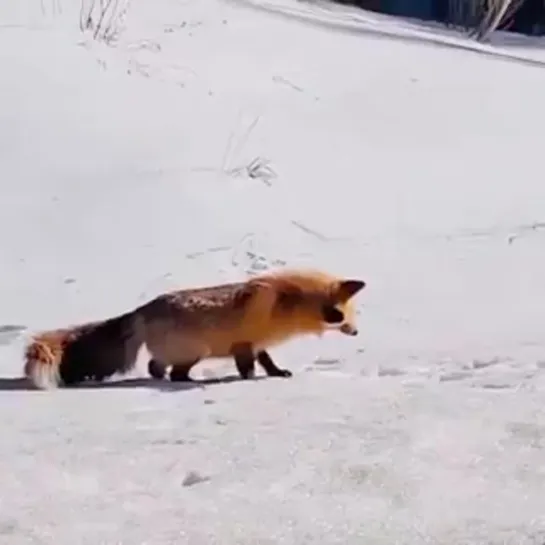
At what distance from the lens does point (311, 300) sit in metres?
4.30

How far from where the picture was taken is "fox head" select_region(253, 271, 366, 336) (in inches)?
168

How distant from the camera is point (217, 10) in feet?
34.0

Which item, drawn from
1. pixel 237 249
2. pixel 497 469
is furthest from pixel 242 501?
pixel 237 249

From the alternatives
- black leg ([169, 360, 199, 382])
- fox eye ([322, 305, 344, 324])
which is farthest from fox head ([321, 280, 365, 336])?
black leg ([169, 360, 199, 382])

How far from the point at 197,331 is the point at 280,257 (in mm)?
2022

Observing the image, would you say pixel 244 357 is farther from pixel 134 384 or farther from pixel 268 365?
pixel 134 384

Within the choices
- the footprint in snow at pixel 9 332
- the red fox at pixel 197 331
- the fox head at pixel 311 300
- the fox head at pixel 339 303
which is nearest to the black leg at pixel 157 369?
the red fox at pixel 197 331

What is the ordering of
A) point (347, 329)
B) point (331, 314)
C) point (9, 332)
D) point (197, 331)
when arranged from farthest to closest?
point (9, 332) → point (347, 329) → point (331, 314) → point (197, 331)

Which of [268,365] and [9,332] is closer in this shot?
[268,365]

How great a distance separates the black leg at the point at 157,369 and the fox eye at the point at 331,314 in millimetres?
535

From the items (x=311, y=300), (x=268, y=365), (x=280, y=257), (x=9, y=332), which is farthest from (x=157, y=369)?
(x=280, y=257)

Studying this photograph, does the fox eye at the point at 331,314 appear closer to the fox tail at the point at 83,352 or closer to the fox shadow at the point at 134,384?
the fox shadow at the point at 134,384

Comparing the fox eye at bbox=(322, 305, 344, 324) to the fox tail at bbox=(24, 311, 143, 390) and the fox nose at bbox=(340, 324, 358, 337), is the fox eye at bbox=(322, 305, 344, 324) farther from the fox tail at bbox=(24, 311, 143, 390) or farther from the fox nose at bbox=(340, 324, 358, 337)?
the fox tail at bbox=(24, 311, 143, 390)

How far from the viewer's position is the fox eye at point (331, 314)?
4.33m
